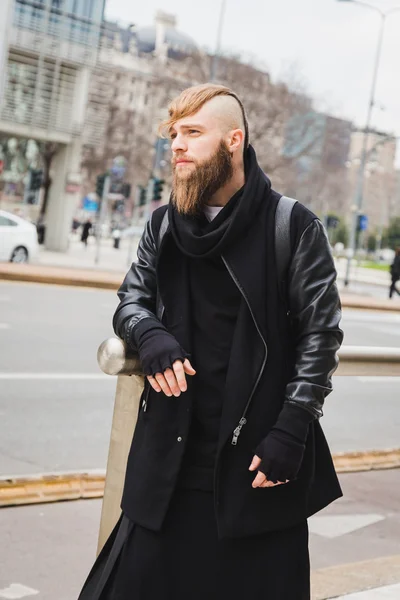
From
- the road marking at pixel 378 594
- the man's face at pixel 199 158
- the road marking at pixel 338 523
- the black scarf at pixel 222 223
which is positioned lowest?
the road marking at pixel 338 523

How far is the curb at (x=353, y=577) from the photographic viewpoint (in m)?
4.02

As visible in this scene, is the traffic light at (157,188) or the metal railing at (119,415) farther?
the traffic light at (157,188)

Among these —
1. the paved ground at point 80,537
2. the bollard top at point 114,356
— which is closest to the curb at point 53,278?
the paved ground at point 80,537

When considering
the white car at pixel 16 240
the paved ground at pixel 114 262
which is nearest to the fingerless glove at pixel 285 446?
the white car at pixel 16 240

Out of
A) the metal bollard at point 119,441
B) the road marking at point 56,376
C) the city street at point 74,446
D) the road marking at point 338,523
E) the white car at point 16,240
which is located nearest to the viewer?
the metal bollard at point 119,441

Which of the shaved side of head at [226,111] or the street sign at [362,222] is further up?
the street sign at [362,222]

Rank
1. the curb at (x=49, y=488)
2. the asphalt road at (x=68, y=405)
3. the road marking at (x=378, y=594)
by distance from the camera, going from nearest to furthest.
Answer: the road marking at (x=378, y=594) → the curb at (x=49, y=488) → the asphalt road at (x=68, y=405)

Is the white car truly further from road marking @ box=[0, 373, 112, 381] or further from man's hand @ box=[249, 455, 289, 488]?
man's hand @ box=[249, 455, 289, 488]

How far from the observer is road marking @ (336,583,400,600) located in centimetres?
393

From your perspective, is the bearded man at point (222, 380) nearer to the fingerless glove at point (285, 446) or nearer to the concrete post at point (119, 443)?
the fingerless glove at point (285, 446)

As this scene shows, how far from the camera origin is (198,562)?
256cm

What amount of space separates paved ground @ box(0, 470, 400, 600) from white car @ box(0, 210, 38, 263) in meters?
21.0

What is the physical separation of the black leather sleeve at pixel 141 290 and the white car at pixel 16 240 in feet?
78.0

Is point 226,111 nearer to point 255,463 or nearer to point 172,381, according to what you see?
point 172,381
